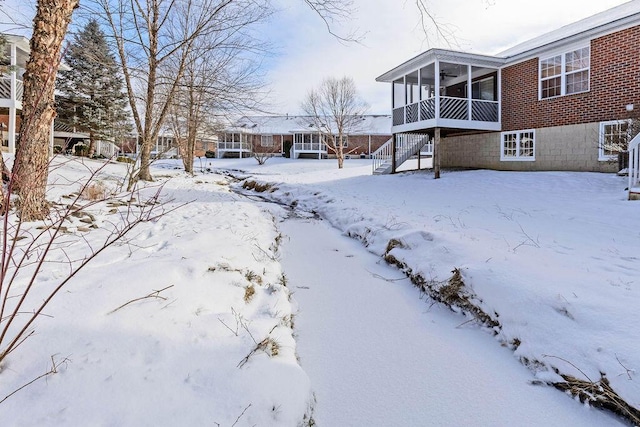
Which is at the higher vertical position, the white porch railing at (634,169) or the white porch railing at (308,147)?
the white porch railing at (308,147)

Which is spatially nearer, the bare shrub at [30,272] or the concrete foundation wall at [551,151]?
the bare shrub at [30,272]

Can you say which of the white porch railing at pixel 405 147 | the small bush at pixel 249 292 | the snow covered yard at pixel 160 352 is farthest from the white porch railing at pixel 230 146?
the small bush at pixel 249 292

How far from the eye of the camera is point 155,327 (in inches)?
92.3

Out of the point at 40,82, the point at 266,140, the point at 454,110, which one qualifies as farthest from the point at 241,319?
the point at 266,140

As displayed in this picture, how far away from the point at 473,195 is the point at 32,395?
9628 millimetres

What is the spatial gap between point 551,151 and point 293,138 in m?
30.1

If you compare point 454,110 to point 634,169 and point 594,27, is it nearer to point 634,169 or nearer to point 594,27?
point 594,27

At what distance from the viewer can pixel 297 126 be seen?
41.9 metres

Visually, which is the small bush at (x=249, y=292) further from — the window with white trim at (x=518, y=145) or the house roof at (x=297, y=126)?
the house roof at (x=297, y=126)

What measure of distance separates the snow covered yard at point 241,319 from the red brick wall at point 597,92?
7.21 metres

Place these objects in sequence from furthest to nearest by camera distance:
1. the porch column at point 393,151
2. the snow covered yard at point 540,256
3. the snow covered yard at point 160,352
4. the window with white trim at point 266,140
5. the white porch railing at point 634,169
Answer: the window with white trim at point 266,140
the porch column at point 393,151
the white porch railing at point 634,169
the snow covered yard at point 540,256
the snow covered yard at point 160,352

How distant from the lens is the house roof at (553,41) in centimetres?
1087

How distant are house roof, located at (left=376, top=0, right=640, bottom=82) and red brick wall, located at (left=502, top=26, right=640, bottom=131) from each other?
30 centimetres

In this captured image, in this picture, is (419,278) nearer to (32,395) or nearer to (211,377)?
(211,377)
